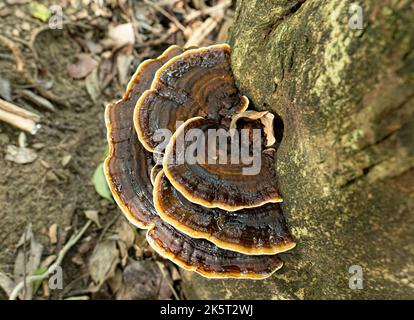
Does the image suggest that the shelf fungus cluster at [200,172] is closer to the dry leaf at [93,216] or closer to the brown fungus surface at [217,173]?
the brown fungus surface at [217,173]

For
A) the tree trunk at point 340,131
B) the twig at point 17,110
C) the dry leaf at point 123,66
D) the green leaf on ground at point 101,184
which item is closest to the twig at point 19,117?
the twig at point 17,110

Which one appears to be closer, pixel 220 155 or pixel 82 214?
pixel 220 155

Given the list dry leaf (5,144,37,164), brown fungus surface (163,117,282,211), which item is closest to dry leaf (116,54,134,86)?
dry leaf (5,144,37,164)

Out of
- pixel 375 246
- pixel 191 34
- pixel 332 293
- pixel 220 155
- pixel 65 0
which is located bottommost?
pixel 332 293

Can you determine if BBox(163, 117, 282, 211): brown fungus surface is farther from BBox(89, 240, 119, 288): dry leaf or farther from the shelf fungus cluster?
BBox(89, 240, 119, 288): dry leaf

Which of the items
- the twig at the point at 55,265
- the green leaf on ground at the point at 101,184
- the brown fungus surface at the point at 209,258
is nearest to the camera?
the brown fungus surface at the point at 209,258

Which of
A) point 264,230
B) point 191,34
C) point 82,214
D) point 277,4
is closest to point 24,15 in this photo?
point 191,34

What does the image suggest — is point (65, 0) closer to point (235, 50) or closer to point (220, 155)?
point (235, 50)
